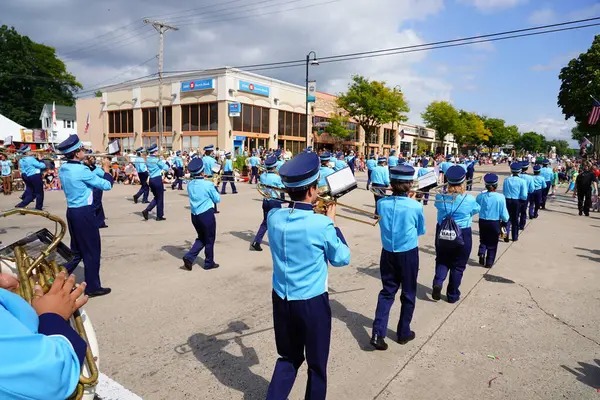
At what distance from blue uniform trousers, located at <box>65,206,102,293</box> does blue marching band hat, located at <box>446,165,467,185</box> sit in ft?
17.0

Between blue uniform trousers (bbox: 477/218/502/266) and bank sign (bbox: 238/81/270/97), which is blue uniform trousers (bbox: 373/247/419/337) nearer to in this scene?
blue uniform trousers (bbox: 477/218/502/266)

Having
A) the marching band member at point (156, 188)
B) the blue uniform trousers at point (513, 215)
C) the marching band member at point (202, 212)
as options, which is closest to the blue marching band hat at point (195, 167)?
the marching band member at point (202, 212)

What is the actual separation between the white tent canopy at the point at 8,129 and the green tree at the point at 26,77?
2707cm

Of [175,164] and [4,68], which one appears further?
[4,68]

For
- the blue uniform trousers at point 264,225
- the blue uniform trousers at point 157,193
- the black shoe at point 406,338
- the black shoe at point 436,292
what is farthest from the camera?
the blue uniform trousers at point 157,193

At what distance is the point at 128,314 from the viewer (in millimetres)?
4512

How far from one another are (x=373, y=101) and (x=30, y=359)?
3888 centimetres

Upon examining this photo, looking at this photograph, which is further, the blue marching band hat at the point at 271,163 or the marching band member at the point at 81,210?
the blue marching band hat at the point at 271,163

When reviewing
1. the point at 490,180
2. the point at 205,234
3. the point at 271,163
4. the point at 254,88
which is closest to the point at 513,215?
the point at 490,180

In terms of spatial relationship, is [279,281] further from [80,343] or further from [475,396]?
[475,396]

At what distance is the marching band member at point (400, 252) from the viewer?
150 inches

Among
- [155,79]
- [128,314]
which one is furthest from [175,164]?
[155,79]

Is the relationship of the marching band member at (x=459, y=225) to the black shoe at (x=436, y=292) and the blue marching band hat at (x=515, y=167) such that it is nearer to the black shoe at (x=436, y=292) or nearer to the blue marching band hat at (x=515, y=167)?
the black shoe at (x=436, y=292)

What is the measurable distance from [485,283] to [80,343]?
20.1 ft
